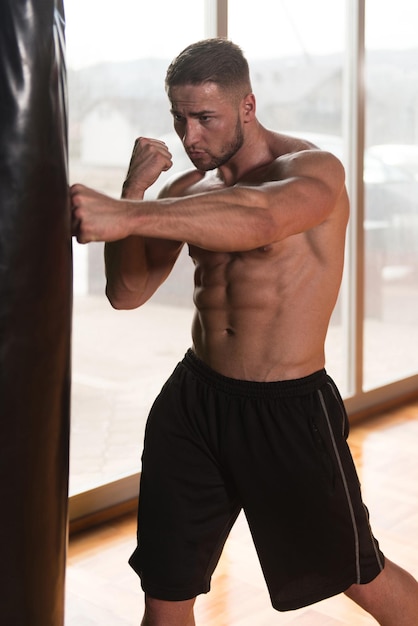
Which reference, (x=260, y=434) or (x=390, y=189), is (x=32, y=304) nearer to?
(x=260, y=434)

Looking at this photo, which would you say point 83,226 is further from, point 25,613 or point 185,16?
point 185,16

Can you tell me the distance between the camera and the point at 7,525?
3.78 ft

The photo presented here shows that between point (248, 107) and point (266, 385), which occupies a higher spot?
point (248, 107)

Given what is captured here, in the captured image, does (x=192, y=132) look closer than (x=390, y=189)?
Yes

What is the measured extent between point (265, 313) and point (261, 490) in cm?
34

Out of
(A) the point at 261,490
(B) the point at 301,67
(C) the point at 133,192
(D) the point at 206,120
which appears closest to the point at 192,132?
(D) the point at 206,120

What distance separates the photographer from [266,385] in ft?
5.84

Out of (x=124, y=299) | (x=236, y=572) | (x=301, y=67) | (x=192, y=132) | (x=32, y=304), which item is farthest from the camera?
(x=301, y=67)

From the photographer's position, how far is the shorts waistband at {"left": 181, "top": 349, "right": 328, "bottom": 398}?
Answer: 178 cm

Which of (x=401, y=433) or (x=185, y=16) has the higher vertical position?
(x=185, y=16)

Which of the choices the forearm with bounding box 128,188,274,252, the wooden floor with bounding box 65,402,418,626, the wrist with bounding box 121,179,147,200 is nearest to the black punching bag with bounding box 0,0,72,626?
the forearm with bounding box 128,188,274,252

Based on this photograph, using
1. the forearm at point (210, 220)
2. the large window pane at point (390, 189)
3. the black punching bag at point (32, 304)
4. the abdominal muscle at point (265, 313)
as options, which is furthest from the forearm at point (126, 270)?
the large window pane at point (390, 189)

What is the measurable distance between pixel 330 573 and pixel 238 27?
2302 millimetres

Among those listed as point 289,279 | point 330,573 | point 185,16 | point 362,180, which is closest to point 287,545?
point 330,573
